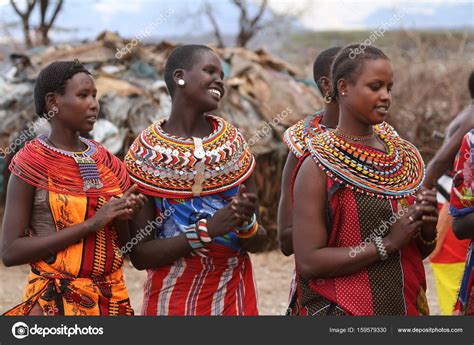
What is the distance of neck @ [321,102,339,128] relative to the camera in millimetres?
3400

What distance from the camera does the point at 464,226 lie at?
3098 mm

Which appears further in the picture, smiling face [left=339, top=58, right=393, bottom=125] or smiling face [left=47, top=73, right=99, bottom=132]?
smiling face [left=47, top=73, right=99, bottom=132]

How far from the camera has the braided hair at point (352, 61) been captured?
265 centimetres

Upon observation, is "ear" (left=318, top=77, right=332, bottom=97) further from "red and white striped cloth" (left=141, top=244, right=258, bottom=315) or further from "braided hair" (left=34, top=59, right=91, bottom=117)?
"braided hair" (left=34, top=59, right=91, bottom=117)

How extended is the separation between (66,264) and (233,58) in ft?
19.4

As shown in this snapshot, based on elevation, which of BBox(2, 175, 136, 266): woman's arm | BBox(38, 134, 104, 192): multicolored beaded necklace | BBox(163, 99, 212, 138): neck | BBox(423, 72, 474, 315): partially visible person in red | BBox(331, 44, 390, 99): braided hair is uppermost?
BBox(331, 44, 390, 99): braided hair

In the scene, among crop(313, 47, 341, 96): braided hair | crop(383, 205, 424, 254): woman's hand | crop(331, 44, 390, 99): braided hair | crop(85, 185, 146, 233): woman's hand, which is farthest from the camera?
crop(313, 47, 341, 96): braided hair

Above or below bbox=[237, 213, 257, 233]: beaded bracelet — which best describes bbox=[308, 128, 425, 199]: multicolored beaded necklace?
above

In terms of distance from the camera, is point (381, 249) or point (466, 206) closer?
point (381, 249)

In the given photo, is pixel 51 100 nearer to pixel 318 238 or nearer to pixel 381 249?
pixel 318 238

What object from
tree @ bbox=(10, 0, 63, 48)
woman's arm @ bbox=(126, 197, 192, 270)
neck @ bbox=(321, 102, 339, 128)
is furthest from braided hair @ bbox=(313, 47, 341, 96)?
tree @ bbox=(10, 0, 63, 48)

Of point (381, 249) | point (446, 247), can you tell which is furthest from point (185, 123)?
point (446, 247)

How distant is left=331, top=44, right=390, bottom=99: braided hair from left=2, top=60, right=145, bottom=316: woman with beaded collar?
91cm

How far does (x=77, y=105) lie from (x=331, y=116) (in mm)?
1210
